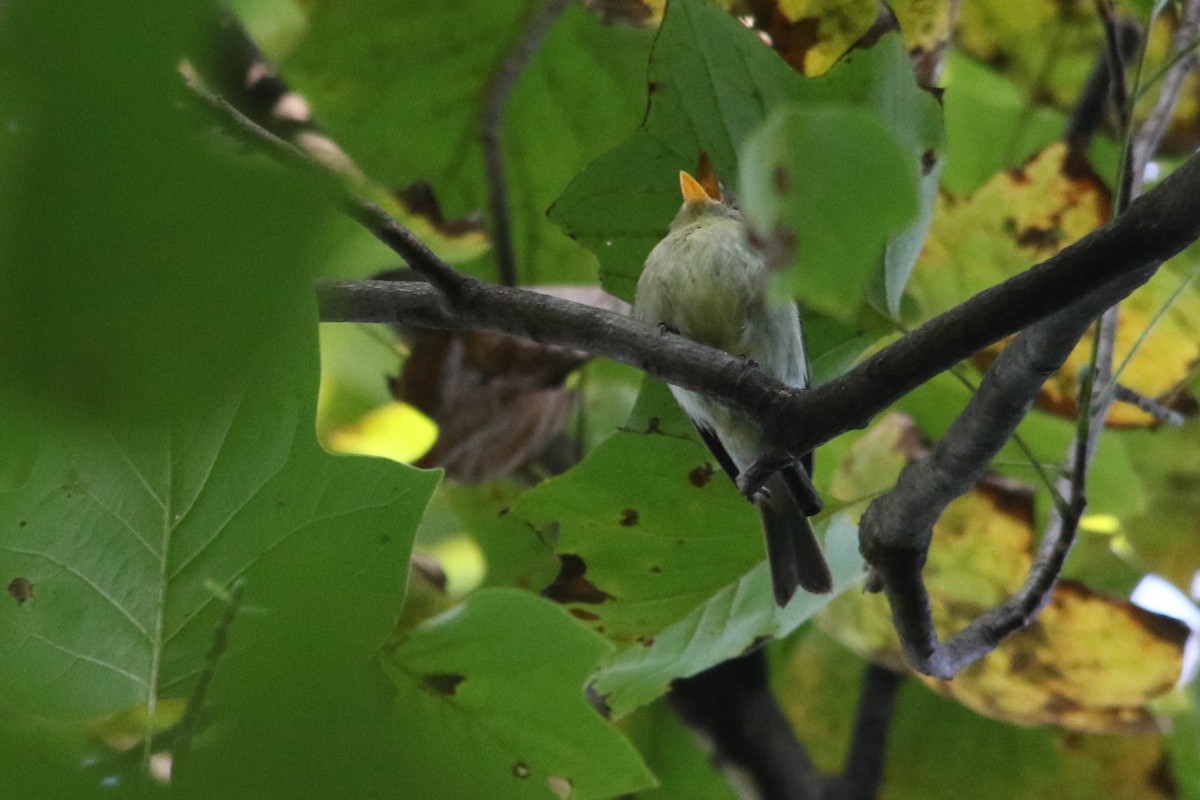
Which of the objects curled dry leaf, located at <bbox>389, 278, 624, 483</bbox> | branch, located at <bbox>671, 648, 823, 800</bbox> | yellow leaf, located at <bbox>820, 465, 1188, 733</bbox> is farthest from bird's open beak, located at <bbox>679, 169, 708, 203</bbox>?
branch, located at <bbox>671, 648, 823, 800</bbox>

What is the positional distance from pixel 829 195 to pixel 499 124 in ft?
6.71

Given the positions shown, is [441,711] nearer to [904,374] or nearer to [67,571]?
[67,571]

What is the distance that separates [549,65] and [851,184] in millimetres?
2140

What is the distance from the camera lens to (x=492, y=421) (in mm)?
2133

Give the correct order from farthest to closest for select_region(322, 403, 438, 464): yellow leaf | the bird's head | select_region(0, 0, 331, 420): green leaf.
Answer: select_region(322, 403, 438, 464): yellow leaf, the bird's head, select_region(0, 0, 331, 420): green leaf

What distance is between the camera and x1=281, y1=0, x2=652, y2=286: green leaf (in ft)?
7.43

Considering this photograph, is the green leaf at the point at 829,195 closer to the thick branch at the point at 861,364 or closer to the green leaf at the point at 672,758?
the thick branch at the point at 861,364

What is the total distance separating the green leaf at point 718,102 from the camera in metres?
1.24

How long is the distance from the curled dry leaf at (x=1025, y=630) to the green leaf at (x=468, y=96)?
32.5 inches

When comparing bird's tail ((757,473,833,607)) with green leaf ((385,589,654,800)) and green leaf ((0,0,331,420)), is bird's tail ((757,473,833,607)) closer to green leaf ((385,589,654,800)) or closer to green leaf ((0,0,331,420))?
green leaf ((385,589,654,800))

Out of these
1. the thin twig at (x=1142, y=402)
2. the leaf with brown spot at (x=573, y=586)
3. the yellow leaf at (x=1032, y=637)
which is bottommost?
the yellow leaf at (x=1032, y=637)

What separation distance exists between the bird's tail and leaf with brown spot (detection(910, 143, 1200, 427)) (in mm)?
452

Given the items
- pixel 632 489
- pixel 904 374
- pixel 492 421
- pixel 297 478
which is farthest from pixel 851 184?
pixel 492 421

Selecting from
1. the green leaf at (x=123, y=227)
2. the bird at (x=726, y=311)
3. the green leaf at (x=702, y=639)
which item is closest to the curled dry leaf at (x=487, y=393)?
the bird at (x=726, y=311)
